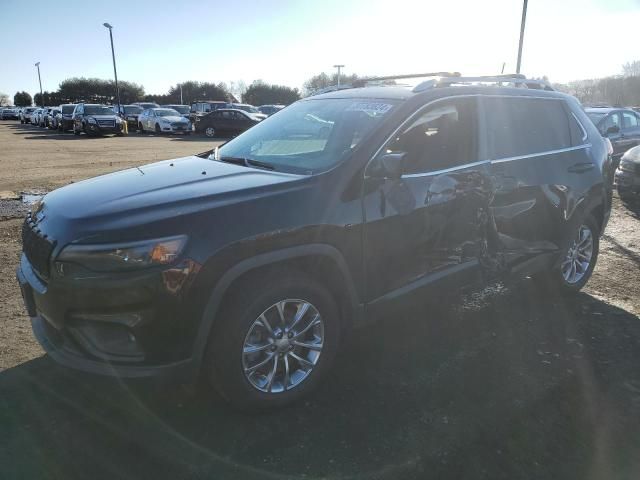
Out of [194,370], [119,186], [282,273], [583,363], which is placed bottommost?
[583,363]

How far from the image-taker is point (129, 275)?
7.86ft

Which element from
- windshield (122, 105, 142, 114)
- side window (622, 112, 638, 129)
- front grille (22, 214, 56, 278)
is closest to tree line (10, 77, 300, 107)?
windshield (122, 105, 142, 114)

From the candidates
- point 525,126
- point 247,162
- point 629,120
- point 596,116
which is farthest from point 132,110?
point 525,126

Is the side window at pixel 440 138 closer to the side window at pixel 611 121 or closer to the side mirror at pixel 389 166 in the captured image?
the side mirror at pixel 389 166

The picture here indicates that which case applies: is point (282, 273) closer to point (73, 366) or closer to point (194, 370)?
point (194, 370)

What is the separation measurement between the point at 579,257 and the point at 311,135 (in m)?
3.02

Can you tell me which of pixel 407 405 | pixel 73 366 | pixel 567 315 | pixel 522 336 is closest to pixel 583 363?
pixel 522 336

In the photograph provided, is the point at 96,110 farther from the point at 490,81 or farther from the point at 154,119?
the point at 490,81

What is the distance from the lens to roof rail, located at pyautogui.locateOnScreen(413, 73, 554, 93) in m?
3.60

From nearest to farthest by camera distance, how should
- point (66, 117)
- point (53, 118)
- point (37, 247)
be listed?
point (37, 247) < point (66, 117) < point (53, 118)

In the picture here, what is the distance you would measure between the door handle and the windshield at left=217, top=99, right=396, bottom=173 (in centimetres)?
203

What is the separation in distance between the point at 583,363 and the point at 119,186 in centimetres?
338

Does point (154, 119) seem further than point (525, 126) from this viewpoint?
Yes

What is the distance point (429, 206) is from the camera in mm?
3348
